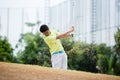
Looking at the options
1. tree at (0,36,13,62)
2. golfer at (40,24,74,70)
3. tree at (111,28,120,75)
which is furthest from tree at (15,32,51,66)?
golfer at (40,24,74,70)

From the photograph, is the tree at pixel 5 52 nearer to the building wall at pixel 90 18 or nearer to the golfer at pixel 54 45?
the building wall at pixel 90 18

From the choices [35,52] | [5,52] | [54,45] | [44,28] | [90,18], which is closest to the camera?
[44,28]

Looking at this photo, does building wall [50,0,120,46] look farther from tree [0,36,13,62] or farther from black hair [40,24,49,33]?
black hair [40,24,49,33]

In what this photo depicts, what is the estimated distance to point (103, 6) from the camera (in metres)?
45.6

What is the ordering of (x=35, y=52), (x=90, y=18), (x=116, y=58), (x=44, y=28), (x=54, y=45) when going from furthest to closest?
(x=90, y=18), (x=35, y=52), (x=116, y=58), (x=54, y=45), (x=44, y=28)

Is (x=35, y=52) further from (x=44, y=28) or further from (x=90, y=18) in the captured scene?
(x=44, y=28)

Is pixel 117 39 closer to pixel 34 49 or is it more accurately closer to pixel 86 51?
pixel 86 51

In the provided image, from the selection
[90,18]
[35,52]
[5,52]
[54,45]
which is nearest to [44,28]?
[54,45]

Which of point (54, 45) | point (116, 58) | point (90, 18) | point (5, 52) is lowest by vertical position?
point (116, 58)

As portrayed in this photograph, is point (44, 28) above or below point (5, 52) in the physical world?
above

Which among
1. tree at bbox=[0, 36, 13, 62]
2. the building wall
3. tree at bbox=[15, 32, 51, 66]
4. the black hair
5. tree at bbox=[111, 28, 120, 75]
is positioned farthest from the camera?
→ the building wall

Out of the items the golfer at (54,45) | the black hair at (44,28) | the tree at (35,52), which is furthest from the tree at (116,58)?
the black hair at (44,28)

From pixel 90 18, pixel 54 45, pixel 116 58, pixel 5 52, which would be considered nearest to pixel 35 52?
pixel 5 52

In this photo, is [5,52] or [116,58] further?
[5,52]
